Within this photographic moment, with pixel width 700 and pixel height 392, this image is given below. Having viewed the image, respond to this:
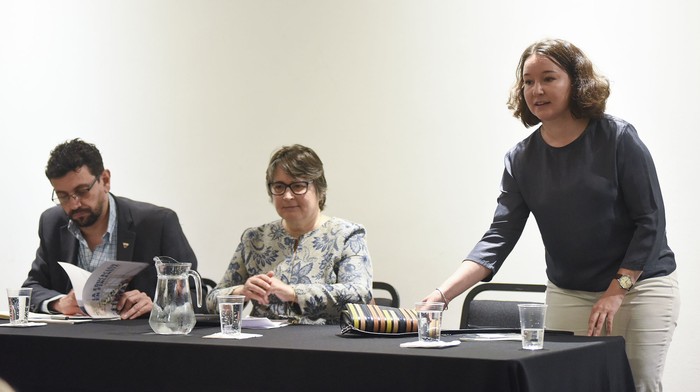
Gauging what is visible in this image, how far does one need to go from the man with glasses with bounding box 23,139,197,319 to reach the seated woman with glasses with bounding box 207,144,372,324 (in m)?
0.33

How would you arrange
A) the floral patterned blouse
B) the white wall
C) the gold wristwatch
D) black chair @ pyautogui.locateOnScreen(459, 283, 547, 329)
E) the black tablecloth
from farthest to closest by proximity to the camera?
1. the white wall
2. black chair @ pyautogui.locateOnScreen(459, 283, 547, 329)
3. the floral patterned blouse
4. the gold wristwatch
5. the black tablecloth

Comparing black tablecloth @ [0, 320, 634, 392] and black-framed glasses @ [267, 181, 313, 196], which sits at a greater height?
black-framed glasses @ [267, 181, 313, 196]

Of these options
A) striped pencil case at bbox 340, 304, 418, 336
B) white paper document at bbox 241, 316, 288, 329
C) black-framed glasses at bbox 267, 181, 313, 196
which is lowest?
white paper document at bbox 241, 316, 288, 329

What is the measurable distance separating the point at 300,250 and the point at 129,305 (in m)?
0.60

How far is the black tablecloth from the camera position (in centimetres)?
164

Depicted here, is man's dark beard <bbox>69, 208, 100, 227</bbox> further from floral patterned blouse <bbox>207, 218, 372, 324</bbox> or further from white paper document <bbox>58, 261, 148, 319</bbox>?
floral patterned blouse <bbox>207, 218, 372, 324</bbox>

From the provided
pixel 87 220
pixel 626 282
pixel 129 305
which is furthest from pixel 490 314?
pixel 87 220

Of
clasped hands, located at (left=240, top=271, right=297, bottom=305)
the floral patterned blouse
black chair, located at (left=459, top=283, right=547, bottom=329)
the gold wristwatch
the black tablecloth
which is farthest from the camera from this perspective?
black chair, located at (left=459, top=283, right=547, bottom=329)

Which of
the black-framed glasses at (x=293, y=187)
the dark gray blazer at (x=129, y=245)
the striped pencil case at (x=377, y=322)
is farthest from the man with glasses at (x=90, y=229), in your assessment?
the striped pencil case at (x=377, y=322)

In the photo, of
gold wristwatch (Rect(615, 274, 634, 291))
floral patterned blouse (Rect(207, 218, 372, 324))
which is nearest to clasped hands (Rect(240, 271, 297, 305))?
floral patterned blouse (Rect(207, 218, 372, 324))

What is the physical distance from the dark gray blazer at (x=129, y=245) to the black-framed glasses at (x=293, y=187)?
1.60ft

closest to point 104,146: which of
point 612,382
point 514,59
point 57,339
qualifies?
point 514,59

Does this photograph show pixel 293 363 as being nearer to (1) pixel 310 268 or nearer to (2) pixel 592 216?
(2) pixel 592 216

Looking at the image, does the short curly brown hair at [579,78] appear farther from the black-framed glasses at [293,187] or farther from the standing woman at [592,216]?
the black-framed glasses at [293,187]
